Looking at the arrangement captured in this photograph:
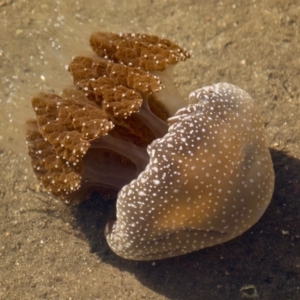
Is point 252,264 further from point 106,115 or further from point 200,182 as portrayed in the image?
point 106,115

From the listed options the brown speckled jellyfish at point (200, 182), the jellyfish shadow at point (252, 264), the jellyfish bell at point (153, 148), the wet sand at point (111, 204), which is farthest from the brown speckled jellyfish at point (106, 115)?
the jellyfish shadow at point (252, 264)

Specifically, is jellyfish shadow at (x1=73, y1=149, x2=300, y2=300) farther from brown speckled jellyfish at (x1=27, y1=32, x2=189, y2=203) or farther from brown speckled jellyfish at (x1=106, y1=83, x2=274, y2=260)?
brown speckled jellyfish at (x1=27, y1=32, x2=189, y2=203)

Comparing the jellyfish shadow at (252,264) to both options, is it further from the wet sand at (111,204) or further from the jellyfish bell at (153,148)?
the jellyfish bell at (153,148)

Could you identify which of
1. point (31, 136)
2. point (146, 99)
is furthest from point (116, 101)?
point (31, 136)

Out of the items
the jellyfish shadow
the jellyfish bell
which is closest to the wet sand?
the jellyfish shadow

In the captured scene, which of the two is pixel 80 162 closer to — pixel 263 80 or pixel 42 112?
pixel 42 112

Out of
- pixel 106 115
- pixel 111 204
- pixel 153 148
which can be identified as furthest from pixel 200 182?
pixel 111 204

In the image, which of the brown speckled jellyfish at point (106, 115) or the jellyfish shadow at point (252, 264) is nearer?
the brown speckled jellyfish at point (106, 115)
